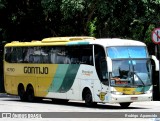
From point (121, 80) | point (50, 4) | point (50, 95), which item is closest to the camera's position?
point (121, 80)

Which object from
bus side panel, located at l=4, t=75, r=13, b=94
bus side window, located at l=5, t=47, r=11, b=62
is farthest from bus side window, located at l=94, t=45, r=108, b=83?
bus side panel, located at l=4, t=75, r=13, b=94

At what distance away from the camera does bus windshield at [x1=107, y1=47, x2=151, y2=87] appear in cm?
2294

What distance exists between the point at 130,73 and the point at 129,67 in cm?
28

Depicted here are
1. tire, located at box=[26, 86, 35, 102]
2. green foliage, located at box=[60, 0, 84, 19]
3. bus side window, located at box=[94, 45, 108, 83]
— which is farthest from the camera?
green foliage, located at box=[60, 0, 84, 19]

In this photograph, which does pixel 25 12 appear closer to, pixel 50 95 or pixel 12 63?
pixel 12 63

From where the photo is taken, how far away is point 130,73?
23.1m

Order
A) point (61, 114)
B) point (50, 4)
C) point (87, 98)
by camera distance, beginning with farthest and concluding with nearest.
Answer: point (50, 4) < point (87, 98) < point (61, 114)

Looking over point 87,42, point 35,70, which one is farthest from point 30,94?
point 87,42

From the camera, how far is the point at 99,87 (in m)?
23.6

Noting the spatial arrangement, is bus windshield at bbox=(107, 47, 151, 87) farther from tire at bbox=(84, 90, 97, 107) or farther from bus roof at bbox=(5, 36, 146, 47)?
tire at bbox=(84, 90, 97, 107)

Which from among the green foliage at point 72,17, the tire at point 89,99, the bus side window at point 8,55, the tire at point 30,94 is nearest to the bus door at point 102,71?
the tire at point 89,99

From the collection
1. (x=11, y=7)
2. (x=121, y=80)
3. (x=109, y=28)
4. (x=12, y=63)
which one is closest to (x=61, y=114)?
(x=121, y=80)

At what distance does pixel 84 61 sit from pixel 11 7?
15790 mm

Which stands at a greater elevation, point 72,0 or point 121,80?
point 72,0
